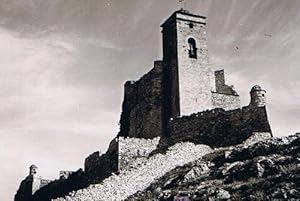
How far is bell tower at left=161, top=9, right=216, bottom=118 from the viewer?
4144cm

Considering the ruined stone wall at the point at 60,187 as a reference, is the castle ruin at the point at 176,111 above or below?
above

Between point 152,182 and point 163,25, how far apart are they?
57.7 feet

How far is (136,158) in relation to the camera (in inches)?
1374

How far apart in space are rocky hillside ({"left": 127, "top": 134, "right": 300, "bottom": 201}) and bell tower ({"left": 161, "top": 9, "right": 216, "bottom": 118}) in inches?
388

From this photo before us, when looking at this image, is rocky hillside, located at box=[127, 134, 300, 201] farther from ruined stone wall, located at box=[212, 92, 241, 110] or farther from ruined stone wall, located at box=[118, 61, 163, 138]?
ruined stone wall, located at box=[212, 92, 241, 110]

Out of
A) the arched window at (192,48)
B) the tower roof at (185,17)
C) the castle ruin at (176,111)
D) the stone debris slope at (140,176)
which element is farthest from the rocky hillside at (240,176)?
the tower roof at (185,17)

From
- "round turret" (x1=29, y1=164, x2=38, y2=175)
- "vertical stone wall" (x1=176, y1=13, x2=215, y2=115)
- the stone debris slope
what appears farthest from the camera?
"round turret" (x1=29, y1=164, x2=38, y2=175)

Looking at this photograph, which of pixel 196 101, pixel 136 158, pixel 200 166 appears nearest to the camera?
pixel 200 166

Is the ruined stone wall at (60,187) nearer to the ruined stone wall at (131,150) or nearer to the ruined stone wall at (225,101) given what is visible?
the ruined stone wall at (131,150)

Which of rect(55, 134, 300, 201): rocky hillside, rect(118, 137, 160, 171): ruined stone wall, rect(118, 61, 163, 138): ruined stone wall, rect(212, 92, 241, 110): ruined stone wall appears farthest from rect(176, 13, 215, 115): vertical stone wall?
rect(55, 134, 300, 201): rocky hillside

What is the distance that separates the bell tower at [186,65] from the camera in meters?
41.4

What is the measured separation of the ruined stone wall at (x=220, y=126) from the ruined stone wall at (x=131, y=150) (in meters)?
2.14

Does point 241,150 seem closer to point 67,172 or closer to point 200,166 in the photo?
point 200,166

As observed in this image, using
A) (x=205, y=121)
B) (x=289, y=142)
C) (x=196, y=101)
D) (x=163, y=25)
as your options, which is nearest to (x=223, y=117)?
(x=205, y=121)
